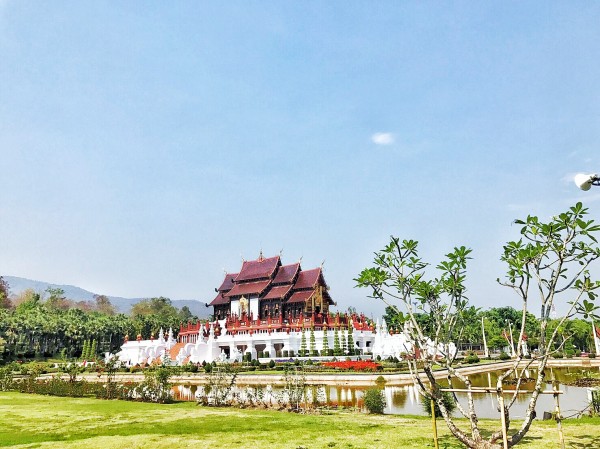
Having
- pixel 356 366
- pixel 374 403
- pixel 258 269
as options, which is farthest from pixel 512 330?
pixel 374 403

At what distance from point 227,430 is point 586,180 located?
1233 cm

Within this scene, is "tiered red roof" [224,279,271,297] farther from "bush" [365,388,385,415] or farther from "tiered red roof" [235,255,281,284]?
"bush" [365,388,385,415]

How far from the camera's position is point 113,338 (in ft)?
231

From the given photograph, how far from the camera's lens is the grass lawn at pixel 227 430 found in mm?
11961

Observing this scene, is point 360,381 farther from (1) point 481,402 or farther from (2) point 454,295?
(2) point 454,295

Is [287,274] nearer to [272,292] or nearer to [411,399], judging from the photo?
[272,292]

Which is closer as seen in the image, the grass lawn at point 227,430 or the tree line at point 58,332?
the grass lawn at point 227,430

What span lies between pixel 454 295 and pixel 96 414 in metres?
15.1

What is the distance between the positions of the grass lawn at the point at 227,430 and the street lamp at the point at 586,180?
7878mm

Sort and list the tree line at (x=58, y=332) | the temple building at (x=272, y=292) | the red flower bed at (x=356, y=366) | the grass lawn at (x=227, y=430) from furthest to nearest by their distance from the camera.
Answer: the tree line at (x=58, y=332)
the temple building at (x=272, y=292)
the red flower bed at (x=356, y=366)
the grass lawn at (x=227, y=430)

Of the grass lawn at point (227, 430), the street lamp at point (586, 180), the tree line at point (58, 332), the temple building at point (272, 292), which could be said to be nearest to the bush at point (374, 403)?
the grass lawn at point (227, 430)

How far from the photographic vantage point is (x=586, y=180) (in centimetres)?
569

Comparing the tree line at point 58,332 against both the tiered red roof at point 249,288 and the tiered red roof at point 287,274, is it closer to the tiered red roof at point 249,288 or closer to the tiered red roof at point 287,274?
the tiered red roof at point 249,288

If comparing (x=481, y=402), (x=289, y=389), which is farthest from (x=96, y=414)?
(x=481, y=402)
